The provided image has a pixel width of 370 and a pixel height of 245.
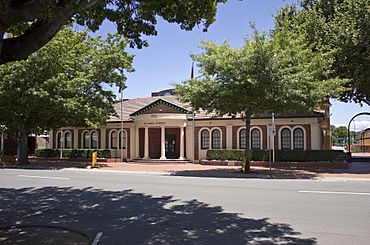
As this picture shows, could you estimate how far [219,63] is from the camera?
18484mm

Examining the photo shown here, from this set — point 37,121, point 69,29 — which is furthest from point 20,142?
point 69,29

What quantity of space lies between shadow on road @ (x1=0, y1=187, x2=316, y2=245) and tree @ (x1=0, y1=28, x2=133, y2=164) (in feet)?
41.2

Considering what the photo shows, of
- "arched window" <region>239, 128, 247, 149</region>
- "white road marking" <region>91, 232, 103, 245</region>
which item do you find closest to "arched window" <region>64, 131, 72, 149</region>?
"arched window" <region>239, 128, 247, 149</region>

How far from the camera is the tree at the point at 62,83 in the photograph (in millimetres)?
23172

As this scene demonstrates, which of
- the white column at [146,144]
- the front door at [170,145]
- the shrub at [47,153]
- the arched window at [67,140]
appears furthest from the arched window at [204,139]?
the shrub at [47,153]

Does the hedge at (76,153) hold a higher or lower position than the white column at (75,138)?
lower

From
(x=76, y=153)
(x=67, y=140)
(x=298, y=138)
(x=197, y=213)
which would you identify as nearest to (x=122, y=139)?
(x=76, y=153)

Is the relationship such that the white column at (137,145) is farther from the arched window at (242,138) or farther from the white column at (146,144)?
the arched window at (242,138)

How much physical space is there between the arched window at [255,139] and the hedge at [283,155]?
1.79 meters

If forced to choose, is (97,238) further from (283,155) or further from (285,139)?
(285,139)

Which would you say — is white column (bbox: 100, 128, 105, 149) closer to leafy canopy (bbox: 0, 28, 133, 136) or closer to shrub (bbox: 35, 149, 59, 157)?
shrub (bbox: 35, 149, 59, 157)

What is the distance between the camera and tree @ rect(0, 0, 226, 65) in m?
5.64

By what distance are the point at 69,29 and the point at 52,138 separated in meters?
16.4

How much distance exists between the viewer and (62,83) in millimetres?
23812
